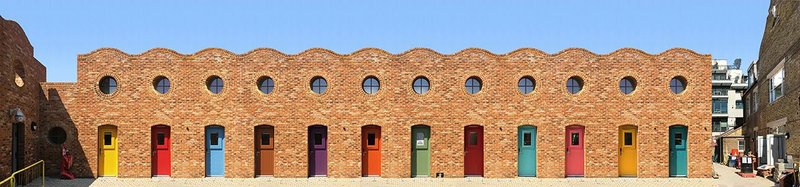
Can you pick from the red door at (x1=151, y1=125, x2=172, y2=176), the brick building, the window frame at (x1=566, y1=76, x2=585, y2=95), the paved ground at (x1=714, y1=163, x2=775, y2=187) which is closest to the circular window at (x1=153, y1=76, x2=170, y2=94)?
the brick building

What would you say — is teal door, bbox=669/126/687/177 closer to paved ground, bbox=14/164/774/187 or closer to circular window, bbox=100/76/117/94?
paved ground, bbox=14/164/774/187

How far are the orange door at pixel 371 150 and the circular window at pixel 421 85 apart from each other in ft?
5.64

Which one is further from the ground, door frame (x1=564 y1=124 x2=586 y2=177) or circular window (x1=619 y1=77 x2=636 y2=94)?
circular window (x1=619 y1=77 x2=636 y2=94)

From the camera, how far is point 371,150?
18609mm

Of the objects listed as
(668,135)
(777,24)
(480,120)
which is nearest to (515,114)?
(480,120)

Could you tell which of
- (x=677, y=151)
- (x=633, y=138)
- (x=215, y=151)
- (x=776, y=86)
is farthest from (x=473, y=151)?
(x=776, y=86)

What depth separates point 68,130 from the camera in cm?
1828

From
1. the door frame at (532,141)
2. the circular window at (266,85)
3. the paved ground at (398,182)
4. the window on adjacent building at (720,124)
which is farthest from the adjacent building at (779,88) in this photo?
the window on adjacent building at (720,124)

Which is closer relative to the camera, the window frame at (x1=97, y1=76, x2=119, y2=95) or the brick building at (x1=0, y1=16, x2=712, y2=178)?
the brick building at (x1=0, y1=16, x2=712, y2=178)

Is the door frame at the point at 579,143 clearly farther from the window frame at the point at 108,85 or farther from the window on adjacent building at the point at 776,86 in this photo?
the window frame at the point at 108,85

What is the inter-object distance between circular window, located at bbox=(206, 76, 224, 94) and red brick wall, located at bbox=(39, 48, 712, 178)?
0.28m

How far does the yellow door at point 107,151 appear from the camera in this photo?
1850cm

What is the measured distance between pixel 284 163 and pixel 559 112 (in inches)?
343

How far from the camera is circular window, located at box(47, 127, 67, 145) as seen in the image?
18484mm
